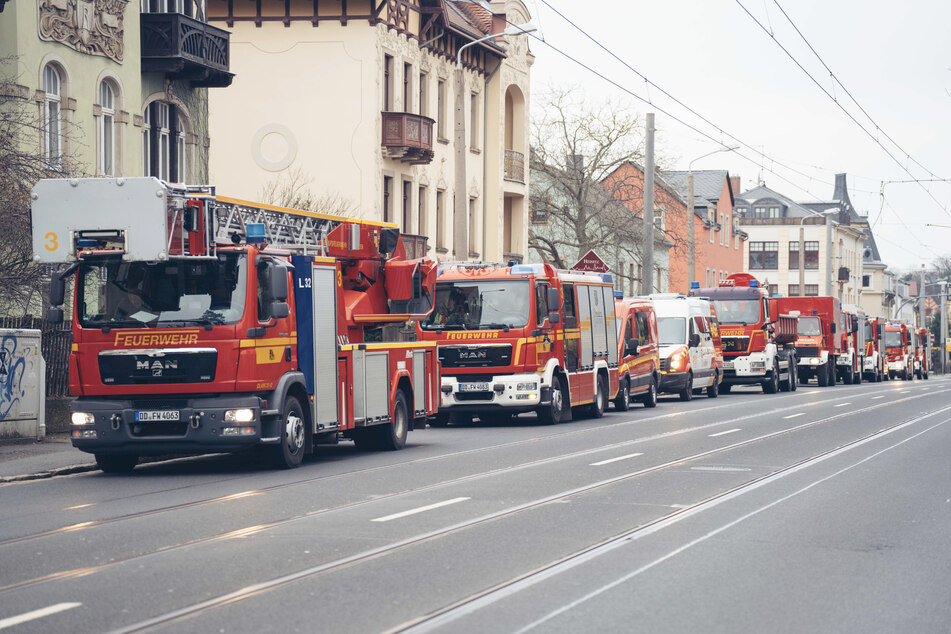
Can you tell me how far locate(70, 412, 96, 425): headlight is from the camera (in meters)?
15.2

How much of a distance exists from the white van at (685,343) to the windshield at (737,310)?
10.8ft

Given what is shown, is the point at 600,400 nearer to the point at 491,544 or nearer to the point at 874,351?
the point at 491,544

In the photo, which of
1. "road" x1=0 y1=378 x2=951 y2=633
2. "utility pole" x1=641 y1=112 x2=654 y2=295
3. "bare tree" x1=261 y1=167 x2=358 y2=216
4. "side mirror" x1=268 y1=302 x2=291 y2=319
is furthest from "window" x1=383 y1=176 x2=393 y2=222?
"side mirror" x1=268 y1=302 x2=291 y2=319

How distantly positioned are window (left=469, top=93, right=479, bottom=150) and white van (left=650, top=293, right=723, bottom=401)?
12141 mm

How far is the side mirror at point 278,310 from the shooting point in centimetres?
1530

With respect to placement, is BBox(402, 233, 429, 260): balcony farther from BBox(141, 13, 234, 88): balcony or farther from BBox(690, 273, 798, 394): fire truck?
BBox(141, 13, 234, 88): balcony

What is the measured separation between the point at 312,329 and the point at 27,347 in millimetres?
5265

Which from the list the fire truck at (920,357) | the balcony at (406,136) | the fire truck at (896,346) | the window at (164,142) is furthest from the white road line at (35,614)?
the fire truck at (920,357)

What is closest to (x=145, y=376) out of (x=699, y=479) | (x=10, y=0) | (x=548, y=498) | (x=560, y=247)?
(x=548, y=498)

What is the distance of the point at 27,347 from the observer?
19.5 metres

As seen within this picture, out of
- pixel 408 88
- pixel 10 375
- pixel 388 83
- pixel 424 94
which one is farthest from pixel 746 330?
pixel 10 375

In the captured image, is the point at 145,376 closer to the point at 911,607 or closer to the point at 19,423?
the point at 19,423

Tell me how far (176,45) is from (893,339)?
5363 centimetres

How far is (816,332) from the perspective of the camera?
5275 centimetres
